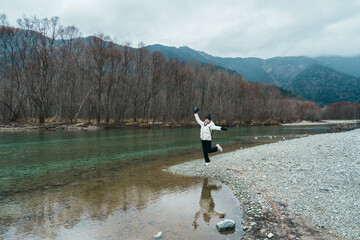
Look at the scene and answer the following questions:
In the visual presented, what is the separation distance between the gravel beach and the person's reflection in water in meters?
0.92

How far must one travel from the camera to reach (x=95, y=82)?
54469 millimetres

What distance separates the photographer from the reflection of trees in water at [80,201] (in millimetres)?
6113

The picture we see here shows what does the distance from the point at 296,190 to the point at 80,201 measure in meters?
7.64

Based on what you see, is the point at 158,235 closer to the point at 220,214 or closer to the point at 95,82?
the point at 220,214

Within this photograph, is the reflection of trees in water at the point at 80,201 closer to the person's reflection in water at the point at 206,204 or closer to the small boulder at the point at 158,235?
the person's reflection in water at the point at 206,204

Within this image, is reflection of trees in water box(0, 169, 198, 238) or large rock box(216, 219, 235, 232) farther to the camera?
reflection of trees in water box(0, 169, 198, 238)

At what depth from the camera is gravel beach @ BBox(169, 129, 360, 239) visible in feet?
17.2

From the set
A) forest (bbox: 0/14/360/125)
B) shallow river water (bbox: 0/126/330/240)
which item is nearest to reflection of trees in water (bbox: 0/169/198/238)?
shallow river water (bbox: 0/126/330/240)

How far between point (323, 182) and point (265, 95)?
9563cm

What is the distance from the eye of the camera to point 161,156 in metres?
17.0

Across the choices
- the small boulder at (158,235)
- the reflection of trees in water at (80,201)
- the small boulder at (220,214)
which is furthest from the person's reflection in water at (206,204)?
the small boulder at (158,235)

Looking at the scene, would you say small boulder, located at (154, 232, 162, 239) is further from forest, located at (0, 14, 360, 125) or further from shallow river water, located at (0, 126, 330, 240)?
forest, located at (0, 14, 360, 125)

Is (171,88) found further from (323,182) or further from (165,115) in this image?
(323,182)

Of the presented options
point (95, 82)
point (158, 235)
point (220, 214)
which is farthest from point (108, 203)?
point (95, 82)
